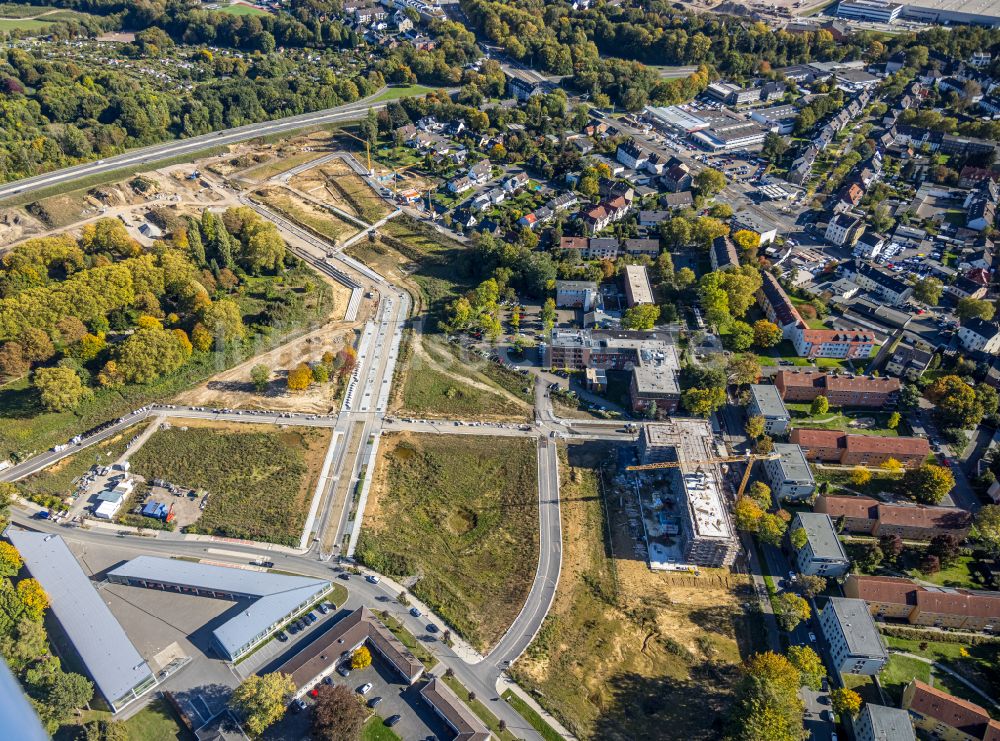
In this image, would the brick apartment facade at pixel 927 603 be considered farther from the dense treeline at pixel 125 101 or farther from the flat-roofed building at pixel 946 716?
the dense treeline at pixel 125 101

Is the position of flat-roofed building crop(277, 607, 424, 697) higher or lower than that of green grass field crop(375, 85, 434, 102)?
lower

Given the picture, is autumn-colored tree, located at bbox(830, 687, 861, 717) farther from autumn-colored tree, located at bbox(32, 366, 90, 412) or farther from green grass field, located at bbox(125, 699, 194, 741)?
autumn-colored tree, located at bbox(32, 366, 90, 412)

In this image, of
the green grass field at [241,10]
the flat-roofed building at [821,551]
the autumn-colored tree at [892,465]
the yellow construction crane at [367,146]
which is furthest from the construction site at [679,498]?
the green grass field at [241,10]

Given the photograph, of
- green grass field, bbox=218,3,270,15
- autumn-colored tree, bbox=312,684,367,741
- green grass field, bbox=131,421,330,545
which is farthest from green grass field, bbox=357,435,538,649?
green grass field, bbox=218,3,270,15

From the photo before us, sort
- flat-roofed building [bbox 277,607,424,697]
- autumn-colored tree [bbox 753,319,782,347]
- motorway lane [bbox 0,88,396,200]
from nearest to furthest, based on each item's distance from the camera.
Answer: flat-roofed building [bbox 277,607,424,697], autumn-colored tree [bbox 753,319,782,347], motorway lane [bbox 0,88,396,200]

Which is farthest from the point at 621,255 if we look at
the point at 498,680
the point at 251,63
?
the point at 251,63

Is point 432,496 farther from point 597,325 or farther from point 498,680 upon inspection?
point 597,325
